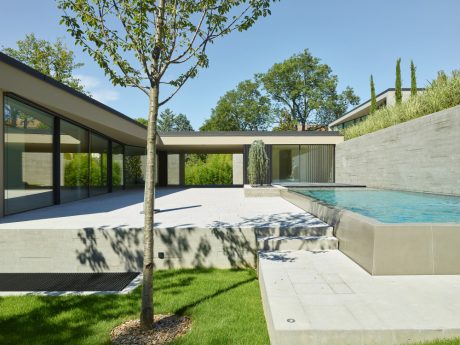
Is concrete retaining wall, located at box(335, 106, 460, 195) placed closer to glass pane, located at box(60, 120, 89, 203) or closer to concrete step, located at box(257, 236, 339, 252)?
concrete step, located at box(257, 236, 339, 252)

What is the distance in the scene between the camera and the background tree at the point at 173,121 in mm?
69125

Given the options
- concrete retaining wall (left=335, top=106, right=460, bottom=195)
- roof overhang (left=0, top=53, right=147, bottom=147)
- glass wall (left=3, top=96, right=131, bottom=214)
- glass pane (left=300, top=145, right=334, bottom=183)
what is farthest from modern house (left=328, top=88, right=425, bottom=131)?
glass wall (left=3, top=96, right=131, bottom=214)

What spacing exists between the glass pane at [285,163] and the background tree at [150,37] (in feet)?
50.9

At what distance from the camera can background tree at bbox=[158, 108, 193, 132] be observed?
69125 mm

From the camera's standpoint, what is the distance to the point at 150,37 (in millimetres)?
3490

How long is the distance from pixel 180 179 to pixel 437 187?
17529mm

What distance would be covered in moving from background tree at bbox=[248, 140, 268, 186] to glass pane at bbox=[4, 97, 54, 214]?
842 cm

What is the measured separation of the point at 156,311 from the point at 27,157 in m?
6.98

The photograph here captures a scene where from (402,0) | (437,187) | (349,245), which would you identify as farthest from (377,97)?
(349,245)

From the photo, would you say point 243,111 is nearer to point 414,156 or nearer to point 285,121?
point 285,121

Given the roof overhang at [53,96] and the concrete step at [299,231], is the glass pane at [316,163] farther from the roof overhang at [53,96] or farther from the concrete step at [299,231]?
the concrete step at [299,231]

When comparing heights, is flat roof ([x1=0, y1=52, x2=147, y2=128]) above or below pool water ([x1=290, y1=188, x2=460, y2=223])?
above

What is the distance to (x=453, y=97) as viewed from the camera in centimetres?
964

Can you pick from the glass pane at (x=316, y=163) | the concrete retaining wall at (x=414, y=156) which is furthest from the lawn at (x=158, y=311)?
the glass pane at (x=316, y=163)
